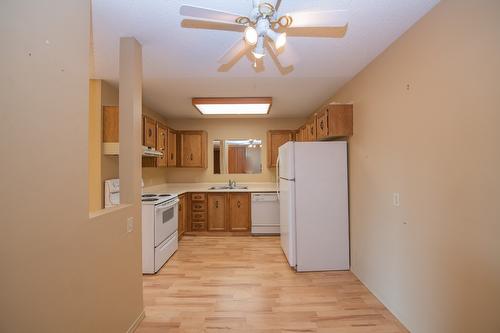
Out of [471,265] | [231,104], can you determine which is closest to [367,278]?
[471,265]

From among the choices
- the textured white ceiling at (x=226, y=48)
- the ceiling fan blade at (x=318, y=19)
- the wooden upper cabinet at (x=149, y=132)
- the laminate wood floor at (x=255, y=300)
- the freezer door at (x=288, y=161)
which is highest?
the textured white ceiling at (x=226, y=48)

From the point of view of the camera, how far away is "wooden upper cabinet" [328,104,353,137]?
9.26ft

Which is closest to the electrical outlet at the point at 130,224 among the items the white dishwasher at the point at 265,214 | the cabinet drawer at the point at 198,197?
the cabinet drawer at the point at 198,197

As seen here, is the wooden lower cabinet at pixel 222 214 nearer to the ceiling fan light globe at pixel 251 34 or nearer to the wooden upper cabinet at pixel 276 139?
the wooden upper cabinet at pixel 276 139

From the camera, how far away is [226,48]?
2143 millimetres

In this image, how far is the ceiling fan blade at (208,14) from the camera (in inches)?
48.2

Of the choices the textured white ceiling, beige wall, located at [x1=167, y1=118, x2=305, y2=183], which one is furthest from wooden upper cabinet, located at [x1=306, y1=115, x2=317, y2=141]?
beige wall, located at [x1=167, y1=118, x2=305, y2=183]

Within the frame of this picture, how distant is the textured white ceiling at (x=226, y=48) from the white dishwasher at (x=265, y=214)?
1898mm

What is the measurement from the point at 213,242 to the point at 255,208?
100 centimetres

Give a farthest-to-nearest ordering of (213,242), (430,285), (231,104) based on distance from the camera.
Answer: (213,242)
(231,104)
(430,285)

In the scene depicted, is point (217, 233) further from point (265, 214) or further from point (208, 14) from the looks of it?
point (208, 14)

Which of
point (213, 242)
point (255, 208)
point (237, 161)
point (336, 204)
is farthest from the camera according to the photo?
point (237, 161)

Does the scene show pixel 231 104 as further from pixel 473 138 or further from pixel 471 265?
pixel 471 265

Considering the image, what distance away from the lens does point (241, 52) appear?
1692mm
